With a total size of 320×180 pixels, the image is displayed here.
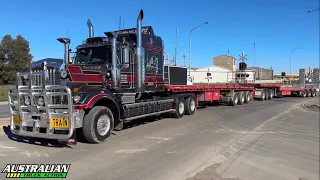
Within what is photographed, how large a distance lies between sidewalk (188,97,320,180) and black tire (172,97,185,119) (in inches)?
151

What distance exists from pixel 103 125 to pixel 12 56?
58668 mm

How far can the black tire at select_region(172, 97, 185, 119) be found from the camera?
13562mm

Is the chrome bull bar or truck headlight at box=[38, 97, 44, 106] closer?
the chrome bull bar

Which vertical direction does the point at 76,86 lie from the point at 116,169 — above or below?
above

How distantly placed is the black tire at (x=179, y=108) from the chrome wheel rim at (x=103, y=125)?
532 cm

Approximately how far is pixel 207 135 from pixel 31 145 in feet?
16.8

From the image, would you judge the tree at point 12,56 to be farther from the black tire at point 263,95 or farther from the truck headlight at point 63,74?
the truck headlight at point 63,74

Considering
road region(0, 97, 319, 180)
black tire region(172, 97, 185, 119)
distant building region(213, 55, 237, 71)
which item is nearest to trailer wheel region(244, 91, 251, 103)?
black tire region(172, 97, 185, 119)

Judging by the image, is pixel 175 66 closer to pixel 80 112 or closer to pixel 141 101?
pixel 141 101

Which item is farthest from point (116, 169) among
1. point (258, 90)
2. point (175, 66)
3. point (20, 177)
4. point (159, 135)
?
point (258, 90)

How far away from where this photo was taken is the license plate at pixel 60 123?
291 inches

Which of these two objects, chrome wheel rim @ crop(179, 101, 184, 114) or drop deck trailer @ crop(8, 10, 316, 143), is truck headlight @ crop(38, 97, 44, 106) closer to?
drop deck trailer @ crop(8, 10, 316, 143)

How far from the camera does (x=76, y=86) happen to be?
7945mm

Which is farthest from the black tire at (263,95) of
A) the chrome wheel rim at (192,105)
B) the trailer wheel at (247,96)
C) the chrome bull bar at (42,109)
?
the chrome bull bar at (42,109)
